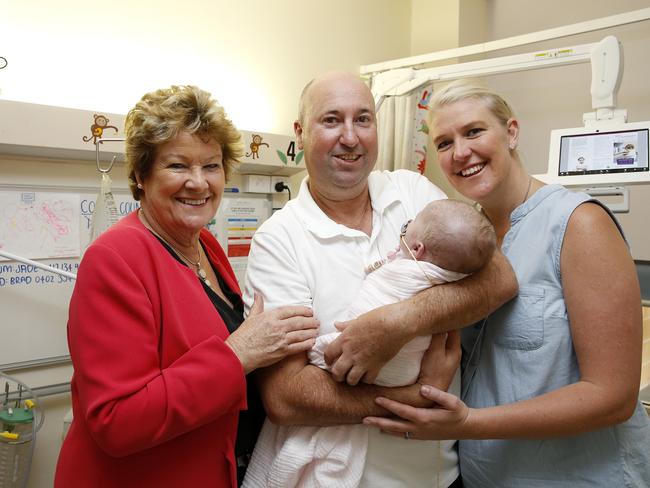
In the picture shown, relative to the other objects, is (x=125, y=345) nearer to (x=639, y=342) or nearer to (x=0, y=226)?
(x=639, y=342)

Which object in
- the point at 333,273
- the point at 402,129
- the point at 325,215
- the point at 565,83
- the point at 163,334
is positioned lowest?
the point at 163,334

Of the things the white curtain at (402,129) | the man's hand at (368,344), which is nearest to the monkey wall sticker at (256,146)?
the white curtain at (402,129)

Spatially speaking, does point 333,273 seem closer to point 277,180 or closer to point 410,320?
point 410,320

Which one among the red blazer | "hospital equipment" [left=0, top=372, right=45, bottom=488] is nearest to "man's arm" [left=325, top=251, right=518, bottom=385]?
the red blazer

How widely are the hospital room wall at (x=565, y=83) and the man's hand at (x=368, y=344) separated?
111 inches

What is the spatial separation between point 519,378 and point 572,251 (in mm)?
310

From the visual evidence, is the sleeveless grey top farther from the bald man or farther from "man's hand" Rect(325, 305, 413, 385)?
"man's hand" Rect(325, 305, 413, 385)

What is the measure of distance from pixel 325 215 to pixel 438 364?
47cm

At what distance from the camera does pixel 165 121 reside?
122 centimetres

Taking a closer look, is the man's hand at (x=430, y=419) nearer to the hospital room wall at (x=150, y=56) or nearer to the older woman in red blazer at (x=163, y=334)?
the older woman in red blazer at (x=163, y=334)

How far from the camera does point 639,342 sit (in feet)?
3.52

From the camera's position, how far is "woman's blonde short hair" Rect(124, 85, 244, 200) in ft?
4.01

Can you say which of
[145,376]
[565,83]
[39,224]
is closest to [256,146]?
[39,224]

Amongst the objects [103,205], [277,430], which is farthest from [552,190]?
[103,205]
